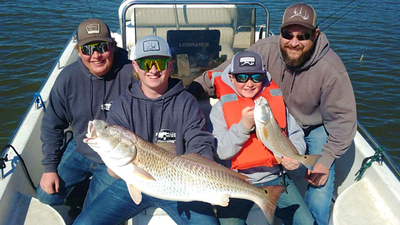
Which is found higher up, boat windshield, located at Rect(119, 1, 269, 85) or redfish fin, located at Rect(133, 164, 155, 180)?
boat windshield, located at Rect(119, 1, 269, 85)

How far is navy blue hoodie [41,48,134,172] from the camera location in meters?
3.53

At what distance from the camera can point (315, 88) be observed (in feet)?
12.5

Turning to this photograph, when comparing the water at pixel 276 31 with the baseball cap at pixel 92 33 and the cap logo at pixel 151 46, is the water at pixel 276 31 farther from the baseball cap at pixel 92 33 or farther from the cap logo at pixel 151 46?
the cap logo at pixel 151 46

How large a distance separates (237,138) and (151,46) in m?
1.19

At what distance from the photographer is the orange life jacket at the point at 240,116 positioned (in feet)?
11.1

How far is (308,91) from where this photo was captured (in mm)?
3857

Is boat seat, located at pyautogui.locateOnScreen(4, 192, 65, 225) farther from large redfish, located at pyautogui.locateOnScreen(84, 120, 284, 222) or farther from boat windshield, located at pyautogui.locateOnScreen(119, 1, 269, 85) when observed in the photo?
boat windshield, located at pyautogui.locateOnScreen(119, 1, 269, 85)

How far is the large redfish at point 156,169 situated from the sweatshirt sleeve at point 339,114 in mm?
1614

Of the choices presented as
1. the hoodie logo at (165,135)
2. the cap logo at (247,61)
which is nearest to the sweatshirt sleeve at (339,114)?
the cap logo at (247,61)

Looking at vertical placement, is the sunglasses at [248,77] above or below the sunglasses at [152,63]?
below

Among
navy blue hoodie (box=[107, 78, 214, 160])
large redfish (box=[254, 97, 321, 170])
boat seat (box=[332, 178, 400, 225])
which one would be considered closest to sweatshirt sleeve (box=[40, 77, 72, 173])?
navy blue hoodie (box=[107, 78, 214, 160])

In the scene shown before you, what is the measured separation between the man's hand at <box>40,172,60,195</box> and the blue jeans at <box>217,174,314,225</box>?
1773mm

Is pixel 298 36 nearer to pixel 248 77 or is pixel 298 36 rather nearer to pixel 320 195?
pixel 248 77

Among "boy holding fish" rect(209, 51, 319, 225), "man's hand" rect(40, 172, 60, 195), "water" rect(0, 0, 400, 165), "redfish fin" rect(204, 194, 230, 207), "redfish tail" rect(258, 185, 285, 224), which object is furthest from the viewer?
"water" rect(0, 0, 400, 165)
